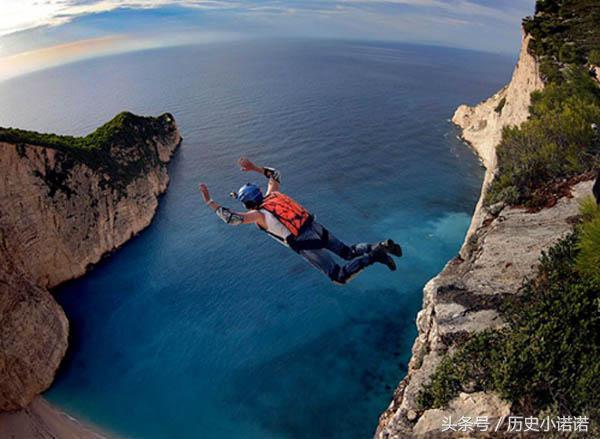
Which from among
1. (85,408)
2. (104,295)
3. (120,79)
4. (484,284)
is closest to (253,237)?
(104,295)

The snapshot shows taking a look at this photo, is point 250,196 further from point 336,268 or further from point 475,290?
point 475,290

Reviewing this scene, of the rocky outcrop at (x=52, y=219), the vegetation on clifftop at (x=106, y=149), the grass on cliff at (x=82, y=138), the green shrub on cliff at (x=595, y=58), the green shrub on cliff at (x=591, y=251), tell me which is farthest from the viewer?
the vegetation on clifftop at (x=106, y=149)

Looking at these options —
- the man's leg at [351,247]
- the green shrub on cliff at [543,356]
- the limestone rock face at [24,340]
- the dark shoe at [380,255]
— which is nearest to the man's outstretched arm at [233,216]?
the man's leg at [351,247]

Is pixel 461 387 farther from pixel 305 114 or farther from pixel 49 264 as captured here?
pixel 305 114

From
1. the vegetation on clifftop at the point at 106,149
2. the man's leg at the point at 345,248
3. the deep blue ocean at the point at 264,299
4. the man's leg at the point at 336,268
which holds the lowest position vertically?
the deep blue ocean at the point at 264,299

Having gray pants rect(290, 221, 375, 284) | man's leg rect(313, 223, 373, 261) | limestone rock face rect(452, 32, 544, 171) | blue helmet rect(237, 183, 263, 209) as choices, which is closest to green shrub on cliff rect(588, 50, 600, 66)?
limestone rock face rect(452, 32, 544, 171)

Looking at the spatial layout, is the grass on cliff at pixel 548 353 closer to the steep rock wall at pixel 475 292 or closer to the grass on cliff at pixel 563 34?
the steep rock wall at pixel 475 292

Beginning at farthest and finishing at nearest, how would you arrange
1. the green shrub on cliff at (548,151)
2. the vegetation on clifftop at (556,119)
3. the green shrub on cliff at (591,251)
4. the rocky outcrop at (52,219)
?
the rocky outcrop at (52,219) → the vegetation on clifftop at (556,119) → the green shrub on cliff at (548,151) → the green shrub on cliff at (591,251)
